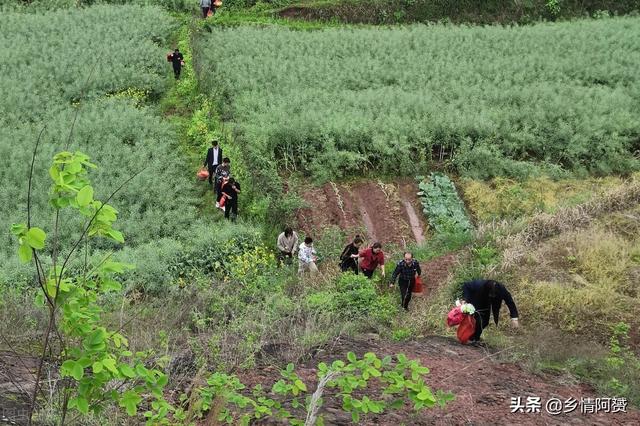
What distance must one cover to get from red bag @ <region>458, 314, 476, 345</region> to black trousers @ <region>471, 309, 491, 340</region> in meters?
0.05

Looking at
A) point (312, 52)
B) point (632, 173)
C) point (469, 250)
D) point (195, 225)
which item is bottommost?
point (195, 225)

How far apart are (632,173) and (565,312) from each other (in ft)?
30.6

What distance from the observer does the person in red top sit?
1215 cm

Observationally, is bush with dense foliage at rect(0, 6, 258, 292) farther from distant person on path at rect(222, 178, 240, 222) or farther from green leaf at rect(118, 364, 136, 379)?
green leaf at rect(118, 364, 136, 379)

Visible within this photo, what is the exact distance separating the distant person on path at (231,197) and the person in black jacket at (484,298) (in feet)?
23.5

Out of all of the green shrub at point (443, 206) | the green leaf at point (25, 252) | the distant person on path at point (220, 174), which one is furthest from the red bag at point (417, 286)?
the green leaf at point (25, 252)

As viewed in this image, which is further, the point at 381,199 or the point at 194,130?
the point at 194,130

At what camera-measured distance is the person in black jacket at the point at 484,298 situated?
909cm

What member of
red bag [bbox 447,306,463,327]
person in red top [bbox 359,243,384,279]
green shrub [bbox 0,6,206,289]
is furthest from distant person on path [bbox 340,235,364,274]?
red bag [bbox 447,306,463,327]

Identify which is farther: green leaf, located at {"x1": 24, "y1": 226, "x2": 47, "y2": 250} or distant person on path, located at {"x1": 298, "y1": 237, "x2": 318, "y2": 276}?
distant person on path, located at {"x1": 298, "y1": 237, "x2": 318, "y2": 276}

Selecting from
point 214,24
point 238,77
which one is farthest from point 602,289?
point 214,24

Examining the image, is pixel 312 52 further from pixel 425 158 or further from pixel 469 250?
pixel 469 250

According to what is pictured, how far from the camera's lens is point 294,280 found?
40.8 feet

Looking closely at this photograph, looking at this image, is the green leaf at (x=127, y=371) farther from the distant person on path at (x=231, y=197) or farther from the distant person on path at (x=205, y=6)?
the distant person on path at (x=205, y=6)
